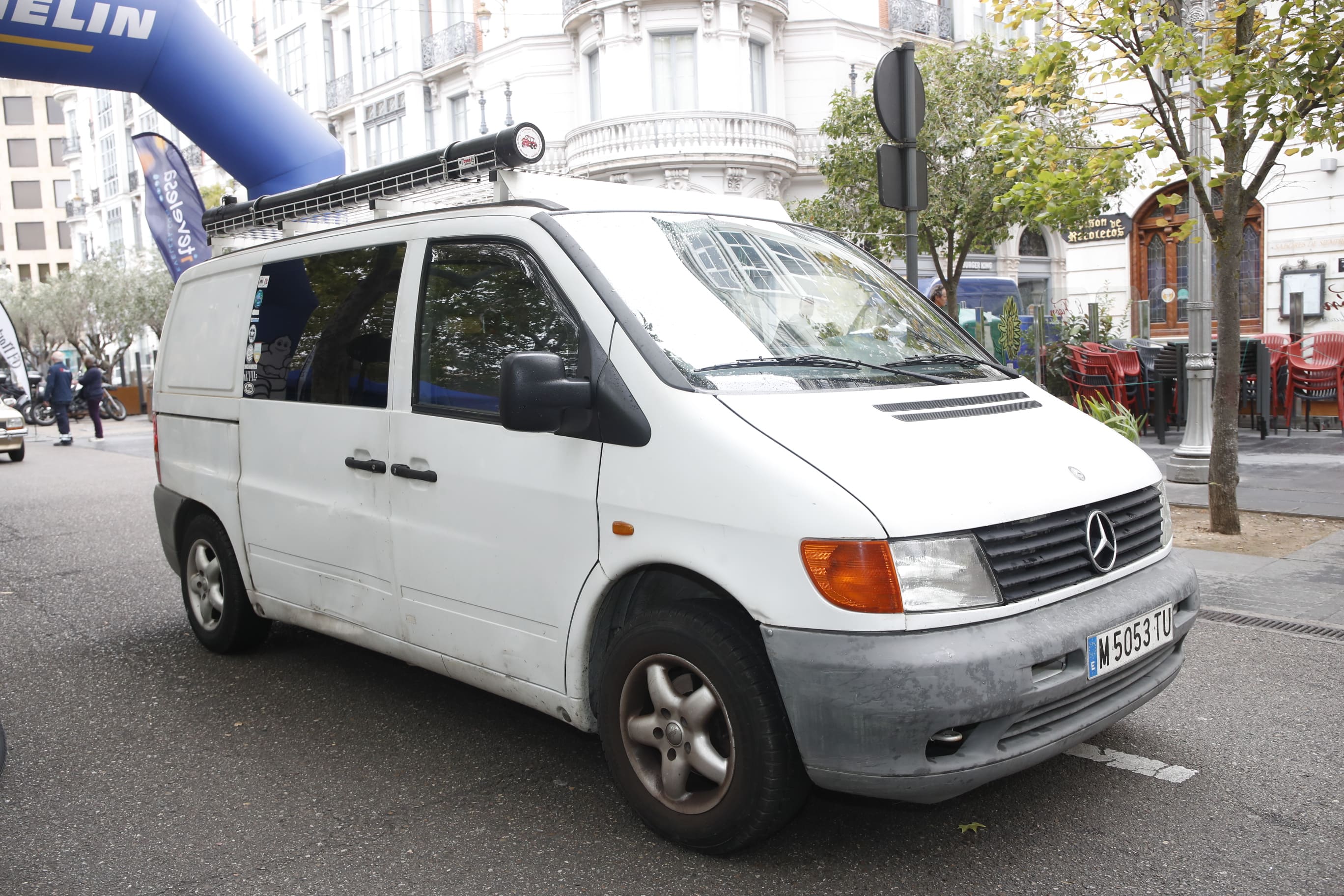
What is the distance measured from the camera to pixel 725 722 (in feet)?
9.75

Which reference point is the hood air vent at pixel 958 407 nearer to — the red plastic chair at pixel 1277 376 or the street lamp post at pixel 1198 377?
the street lamp post at pixel 1198 377

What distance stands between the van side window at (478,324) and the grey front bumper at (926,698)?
4.00 feet

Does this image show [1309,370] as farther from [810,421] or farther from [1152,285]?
[810,421]

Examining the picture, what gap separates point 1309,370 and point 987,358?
1078 cm

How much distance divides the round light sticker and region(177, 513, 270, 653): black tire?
242cm

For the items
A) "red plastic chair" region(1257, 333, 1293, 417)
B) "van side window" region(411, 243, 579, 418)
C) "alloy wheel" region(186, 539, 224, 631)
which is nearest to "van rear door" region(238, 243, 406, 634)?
"van side window" region(411, 243, 579, 418)

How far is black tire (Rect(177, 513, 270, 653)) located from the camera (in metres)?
5.04

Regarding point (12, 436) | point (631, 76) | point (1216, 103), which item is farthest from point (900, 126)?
point (631, 76)

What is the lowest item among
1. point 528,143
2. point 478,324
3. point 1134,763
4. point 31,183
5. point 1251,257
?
point 1134,763

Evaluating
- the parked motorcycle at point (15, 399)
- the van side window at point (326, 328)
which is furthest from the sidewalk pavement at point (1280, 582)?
the parked motorcycle at point (15, 399)

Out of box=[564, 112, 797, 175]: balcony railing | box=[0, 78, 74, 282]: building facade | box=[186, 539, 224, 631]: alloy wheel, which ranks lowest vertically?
box=[186, 539, 224, 631]: alloy wheel

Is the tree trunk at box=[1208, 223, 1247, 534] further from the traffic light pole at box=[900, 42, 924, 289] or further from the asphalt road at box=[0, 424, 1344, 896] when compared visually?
the asphalt road at box=[0, 424, 1344, 896]

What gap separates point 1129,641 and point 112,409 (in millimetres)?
34370

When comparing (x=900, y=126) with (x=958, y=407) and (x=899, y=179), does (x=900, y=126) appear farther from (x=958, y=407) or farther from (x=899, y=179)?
(x=958, y=407)
